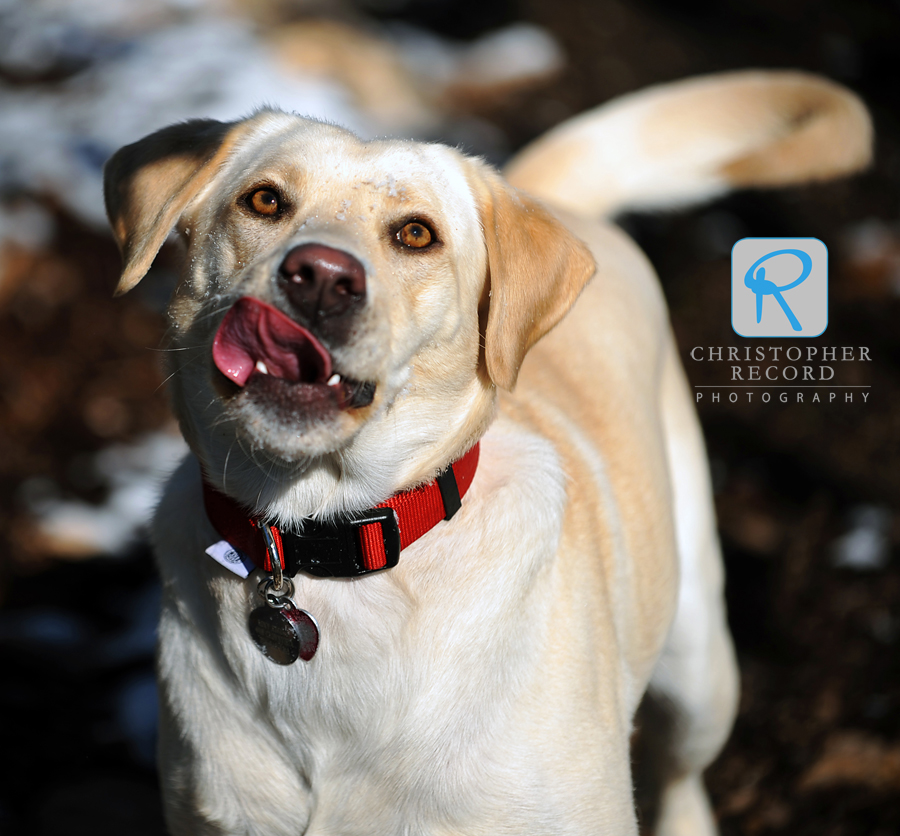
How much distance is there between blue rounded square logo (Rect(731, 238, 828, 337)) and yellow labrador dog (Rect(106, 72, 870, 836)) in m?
2.29

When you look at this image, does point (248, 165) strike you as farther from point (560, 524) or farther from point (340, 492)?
point (560, 524)

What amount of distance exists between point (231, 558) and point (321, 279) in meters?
0.65

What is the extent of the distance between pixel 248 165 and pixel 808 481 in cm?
336

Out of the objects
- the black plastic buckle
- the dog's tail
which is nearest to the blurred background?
the black plastic buckle

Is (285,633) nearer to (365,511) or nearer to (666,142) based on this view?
(365,511)

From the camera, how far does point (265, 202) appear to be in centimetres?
187

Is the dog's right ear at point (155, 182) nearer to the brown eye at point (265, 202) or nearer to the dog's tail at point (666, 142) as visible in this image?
the brown eye at point (265, 202)

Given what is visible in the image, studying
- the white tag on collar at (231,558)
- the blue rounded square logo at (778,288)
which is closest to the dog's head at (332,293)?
the white tag on collar at (231,558)

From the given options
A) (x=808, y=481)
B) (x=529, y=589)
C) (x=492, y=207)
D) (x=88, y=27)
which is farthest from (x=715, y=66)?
(x=529, y=589)

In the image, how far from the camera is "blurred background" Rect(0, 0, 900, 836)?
3.36 metres

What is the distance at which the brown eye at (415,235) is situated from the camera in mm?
1888

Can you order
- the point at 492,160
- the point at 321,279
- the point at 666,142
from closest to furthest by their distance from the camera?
the point at 321,279, the point at 666,142, the point at 492,160

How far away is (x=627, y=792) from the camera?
2.03 m

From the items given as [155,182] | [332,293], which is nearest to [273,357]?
[332,293]
